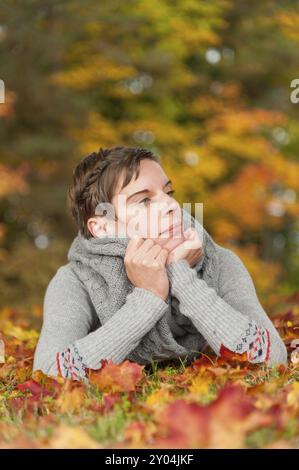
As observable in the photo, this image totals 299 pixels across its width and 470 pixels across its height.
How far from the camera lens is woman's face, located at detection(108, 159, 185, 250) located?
8.79 ft

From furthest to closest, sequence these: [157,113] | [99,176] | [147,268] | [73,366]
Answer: [157,113], [99,176], [147,268], [73,366]

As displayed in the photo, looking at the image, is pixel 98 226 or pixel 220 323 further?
pixel 98 226

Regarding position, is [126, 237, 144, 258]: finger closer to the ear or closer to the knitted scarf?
the knitted scarf

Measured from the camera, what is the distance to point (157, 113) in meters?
13.3

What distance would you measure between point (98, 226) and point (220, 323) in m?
0.69

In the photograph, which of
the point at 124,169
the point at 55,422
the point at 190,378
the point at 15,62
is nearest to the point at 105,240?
the point at 124,169

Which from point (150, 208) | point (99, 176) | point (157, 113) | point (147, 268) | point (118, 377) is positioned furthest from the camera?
point (157, 113)

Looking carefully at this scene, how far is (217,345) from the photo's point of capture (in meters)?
2.53

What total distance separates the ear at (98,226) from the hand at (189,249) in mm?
329

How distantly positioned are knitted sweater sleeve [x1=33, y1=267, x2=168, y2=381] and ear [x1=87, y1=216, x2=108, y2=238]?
303 millimetres

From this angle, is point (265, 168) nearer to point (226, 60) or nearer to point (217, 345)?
point (226, 60)

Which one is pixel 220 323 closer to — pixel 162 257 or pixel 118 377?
pixel 162 257

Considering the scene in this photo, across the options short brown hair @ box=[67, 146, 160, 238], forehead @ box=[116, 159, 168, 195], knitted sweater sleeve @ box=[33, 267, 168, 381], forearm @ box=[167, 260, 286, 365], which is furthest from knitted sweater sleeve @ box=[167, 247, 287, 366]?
short brown hair @ box=[67, 146, 160, 238]

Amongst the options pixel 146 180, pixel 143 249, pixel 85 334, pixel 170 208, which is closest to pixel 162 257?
pixel 143 249
